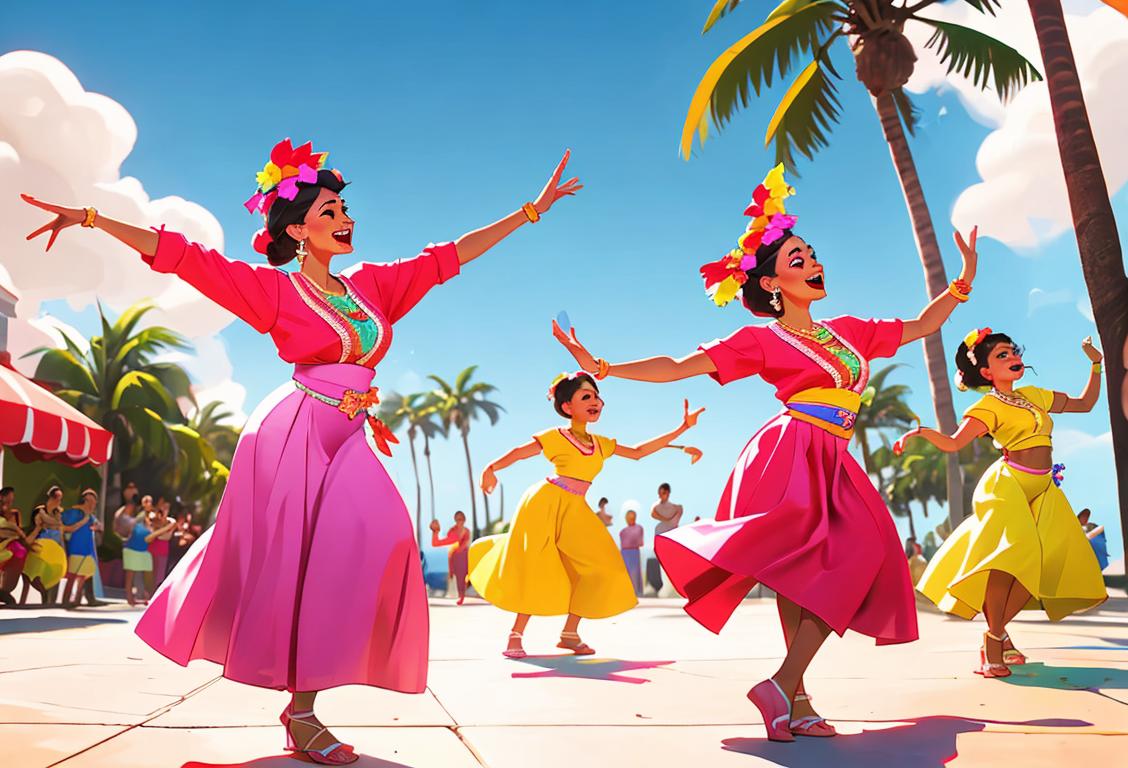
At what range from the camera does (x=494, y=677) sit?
17.9 ft

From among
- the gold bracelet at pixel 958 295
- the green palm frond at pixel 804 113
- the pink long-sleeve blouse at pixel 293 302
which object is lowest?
the pink long-sleeve blouse at pixel 293 302

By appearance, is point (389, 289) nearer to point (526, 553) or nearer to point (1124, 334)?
point (526, 553)

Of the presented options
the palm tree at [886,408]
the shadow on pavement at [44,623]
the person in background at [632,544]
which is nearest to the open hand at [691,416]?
the shadow on pavement at [44,623]

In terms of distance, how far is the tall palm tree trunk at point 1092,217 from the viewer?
8320 millimetres

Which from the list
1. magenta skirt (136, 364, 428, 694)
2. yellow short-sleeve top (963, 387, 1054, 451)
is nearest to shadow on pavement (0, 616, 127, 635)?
magenta skirt (136, 364, 428, 694)

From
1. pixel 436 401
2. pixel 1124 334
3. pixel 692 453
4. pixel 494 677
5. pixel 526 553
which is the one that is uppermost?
pixel 436 401

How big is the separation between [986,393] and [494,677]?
133 inches

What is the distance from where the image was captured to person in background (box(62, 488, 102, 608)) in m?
13.6

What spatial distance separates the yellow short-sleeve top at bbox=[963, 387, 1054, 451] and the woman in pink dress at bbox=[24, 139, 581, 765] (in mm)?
3743

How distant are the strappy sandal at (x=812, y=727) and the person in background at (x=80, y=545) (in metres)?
12.3

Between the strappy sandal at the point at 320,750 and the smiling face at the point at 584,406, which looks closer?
the strappy sandal at the point at 320,750

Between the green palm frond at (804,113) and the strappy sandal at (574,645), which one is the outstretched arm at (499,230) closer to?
the strappy sandal at (574,645)

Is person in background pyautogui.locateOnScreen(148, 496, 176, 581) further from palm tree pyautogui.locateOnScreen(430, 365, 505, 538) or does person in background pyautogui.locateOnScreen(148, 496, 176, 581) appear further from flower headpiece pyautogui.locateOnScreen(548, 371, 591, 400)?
palm tree pyautogui.locateOnScreen(430, 365, 505, 538)

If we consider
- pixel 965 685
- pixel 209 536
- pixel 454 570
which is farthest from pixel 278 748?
pixel 454 570
